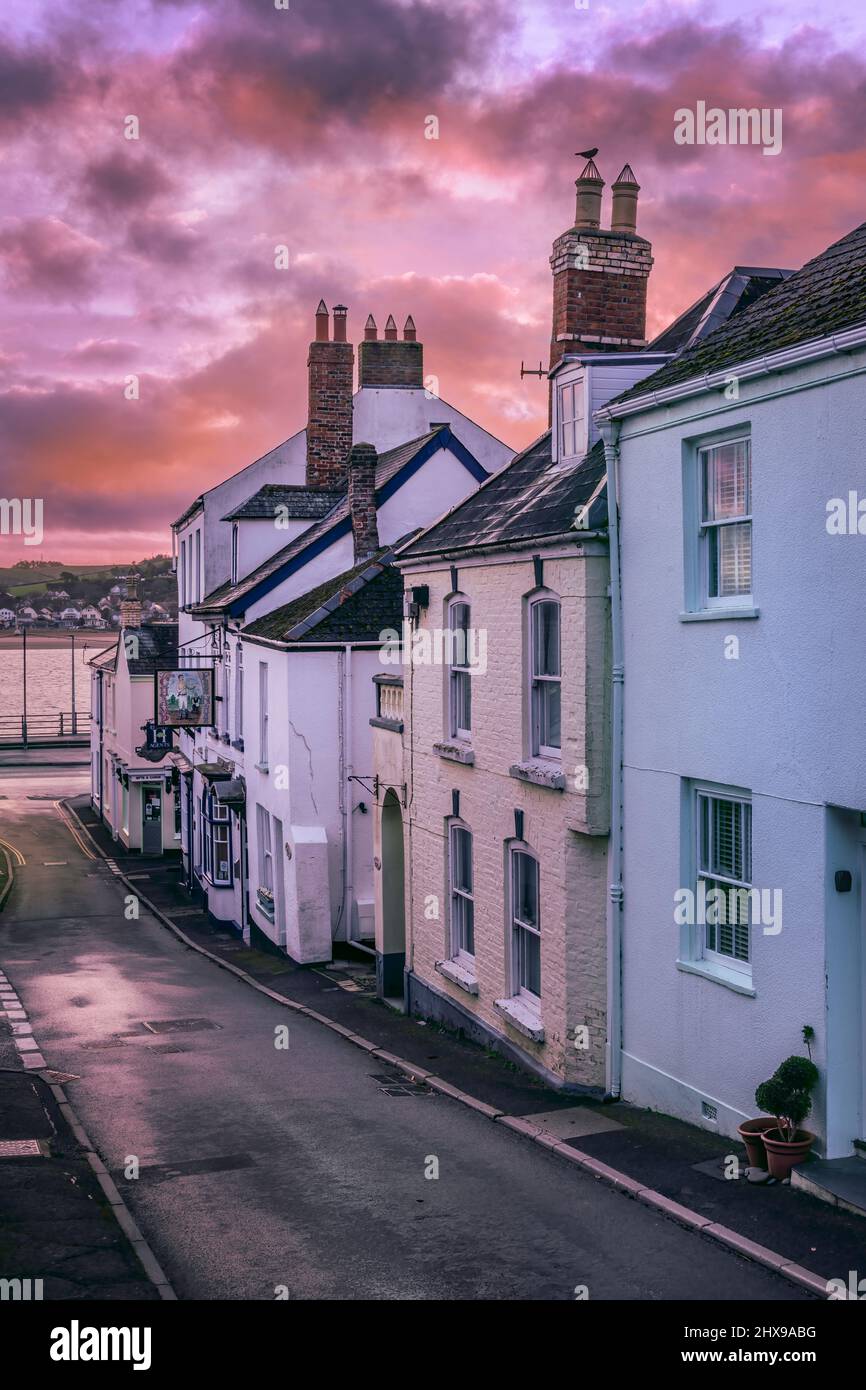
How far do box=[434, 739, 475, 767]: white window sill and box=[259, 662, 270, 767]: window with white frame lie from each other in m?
11.5

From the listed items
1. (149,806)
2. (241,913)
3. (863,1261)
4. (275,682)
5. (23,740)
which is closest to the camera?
(863,1261)

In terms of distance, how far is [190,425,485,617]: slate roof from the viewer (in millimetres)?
31188

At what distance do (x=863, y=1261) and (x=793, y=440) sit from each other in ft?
22.2

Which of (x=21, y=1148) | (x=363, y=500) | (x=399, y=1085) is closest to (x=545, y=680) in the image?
(x=399, y=1085)

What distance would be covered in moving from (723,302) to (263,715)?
Answer: 17.2 m

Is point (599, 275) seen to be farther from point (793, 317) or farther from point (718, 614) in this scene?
point (718, 614)

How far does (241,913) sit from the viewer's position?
3497 centimetres

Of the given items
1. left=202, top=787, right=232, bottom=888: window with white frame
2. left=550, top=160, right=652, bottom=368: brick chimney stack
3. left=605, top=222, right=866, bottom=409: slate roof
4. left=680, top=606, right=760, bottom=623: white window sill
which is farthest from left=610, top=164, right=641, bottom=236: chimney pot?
left=202, top=787, right=232, bottom=888: window with white frame

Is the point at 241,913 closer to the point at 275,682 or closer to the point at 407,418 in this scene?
the point at 275,682

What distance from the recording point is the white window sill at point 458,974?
62.4 ft

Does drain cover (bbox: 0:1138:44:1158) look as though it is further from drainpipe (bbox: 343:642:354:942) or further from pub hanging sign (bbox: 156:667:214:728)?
pub hanging sign (bbox: 156:667:214:728)

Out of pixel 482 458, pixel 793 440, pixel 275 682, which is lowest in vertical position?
pixel 275 682

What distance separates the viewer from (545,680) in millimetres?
16734
